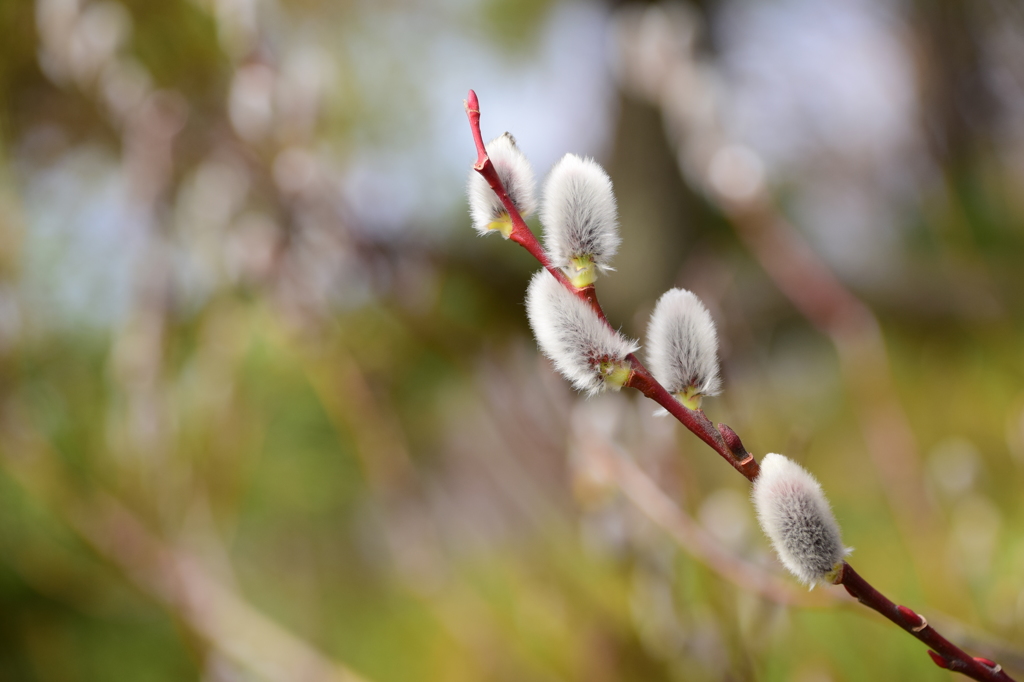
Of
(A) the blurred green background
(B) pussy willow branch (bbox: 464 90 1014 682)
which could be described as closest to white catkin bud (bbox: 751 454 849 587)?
(B) pussy willow branch (bbox: 464 90 1014 682)

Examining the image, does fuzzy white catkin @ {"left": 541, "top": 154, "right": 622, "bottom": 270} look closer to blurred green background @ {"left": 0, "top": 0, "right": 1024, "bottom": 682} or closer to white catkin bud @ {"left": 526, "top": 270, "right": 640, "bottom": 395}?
white catkin bud @ {"left": 526, "top": 270, "right": 640, "bottom": 395}

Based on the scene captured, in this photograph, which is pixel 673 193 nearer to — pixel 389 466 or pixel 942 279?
pixel 942 279

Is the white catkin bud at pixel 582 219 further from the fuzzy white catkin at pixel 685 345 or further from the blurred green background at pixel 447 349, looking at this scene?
the blurred green background at pixel 447 349

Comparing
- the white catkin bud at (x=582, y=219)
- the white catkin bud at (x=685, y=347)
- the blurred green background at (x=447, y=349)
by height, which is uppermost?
the blurred green background at (x=447, y=349)

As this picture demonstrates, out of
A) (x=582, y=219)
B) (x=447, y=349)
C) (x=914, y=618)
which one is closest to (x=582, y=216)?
(x=582, y=219)

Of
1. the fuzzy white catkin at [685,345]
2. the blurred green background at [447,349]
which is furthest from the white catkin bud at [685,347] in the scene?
the blurred green background at [447,349]

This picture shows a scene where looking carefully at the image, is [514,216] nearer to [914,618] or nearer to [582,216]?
[582,216]

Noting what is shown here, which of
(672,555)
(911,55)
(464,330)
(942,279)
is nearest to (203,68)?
(464,330)
